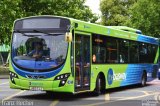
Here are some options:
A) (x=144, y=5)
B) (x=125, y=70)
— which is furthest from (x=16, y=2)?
(x=125, y=70)

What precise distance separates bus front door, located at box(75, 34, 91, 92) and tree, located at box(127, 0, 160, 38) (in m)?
37.8

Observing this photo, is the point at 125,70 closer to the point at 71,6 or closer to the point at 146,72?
the point at 146,72

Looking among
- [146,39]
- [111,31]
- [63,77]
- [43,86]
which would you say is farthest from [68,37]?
[146,39]

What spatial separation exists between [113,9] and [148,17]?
28.6 m

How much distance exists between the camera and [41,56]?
17.1 metres

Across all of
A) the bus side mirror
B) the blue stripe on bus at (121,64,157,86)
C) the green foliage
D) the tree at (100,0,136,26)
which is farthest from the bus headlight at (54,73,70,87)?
the tree at (100,0,136,26)

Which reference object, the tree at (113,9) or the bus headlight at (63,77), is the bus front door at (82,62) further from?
the tree at (113,9)

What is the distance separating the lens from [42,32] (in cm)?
1738

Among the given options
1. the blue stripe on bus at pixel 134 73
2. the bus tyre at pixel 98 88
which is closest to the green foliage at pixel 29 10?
the blue stripe on bus at pixel 134 73

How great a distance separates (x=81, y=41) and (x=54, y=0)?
33066 millimetres

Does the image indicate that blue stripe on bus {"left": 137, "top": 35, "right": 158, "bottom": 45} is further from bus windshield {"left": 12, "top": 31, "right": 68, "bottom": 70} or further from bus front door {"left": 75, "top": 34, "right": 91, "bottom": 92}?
bus windshield {"left": 12, "top": 31, "right": 68, "bottom": 70}

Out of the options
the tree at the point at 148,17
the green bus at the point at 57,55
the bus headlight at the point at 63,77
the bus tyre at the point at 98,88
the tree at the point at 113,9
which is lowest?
the bus tyre at the point at 98,88

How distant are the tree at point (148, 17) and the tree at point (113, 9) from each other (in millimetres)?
A: 25301

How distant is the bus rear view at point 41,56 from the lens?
55.5 feet
